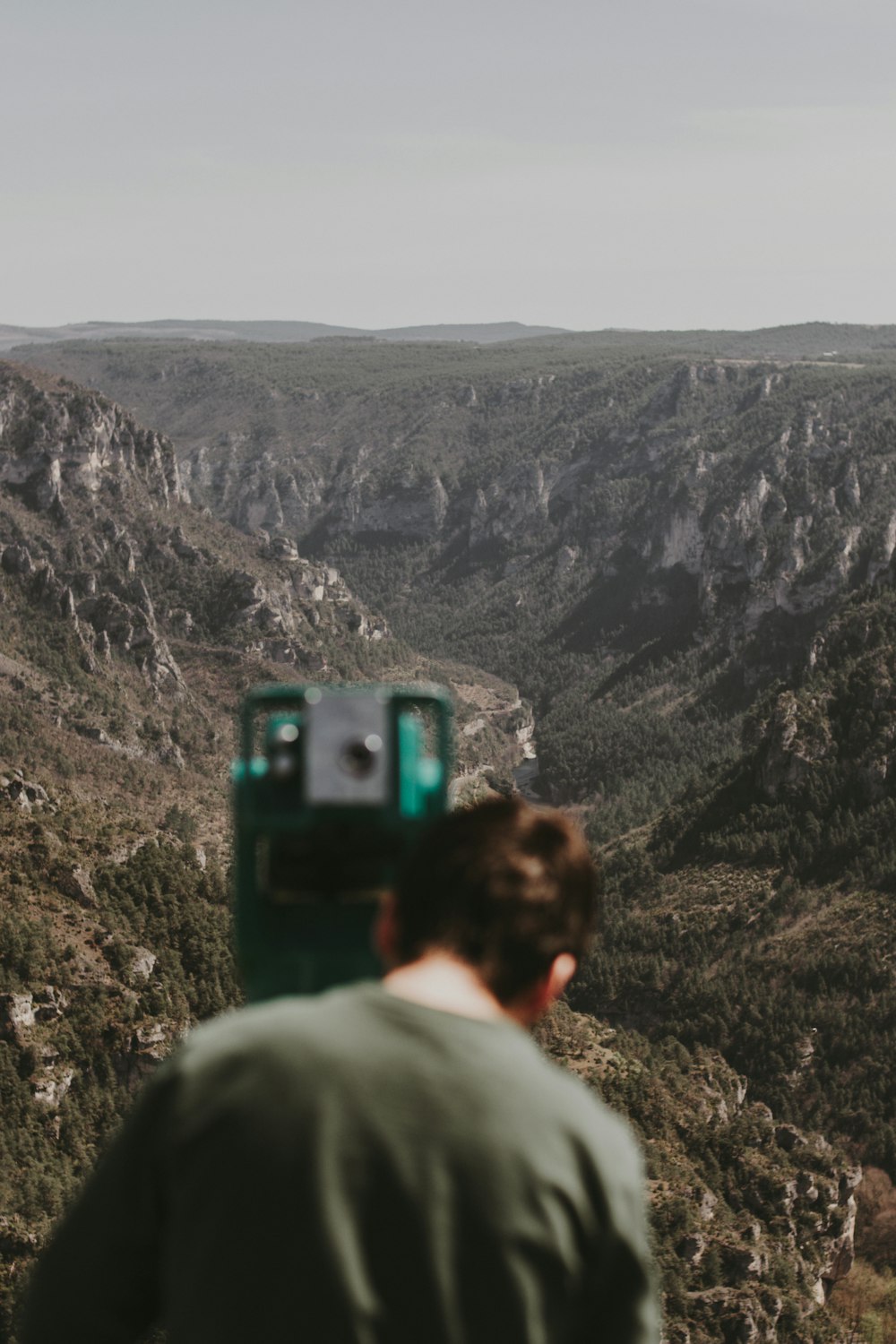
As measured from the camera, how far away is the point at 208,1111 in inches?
257

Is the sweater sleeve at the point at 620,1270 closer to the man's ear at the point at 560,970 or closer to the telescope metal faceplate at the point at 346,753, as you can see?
the man's ear at the point at 560,970

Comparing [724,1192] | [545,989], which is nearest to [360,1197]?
[545,989]

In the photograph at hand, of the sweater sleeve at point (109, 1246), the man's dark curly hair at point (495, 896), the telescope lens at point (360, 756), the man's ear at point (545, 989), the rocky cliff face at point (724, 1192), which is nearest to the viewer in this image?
the sweater sleeve at point (109, 1246)

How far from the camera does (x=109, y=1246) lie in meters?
6.78

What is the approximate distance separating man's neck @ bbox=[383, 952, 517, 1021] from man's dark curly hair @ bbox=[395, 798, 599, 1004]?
4 cm

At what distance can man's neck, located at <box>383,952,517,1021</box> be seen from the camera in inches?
271

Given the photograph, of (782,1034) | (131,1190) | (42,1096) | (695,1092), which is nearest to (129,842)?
(42,1096)

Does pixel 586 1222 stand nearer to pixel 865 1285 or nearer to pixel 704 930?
pixel 865 1285

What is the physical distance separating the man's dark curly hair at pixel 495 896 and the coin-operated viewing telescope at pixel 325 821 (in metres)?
0.90

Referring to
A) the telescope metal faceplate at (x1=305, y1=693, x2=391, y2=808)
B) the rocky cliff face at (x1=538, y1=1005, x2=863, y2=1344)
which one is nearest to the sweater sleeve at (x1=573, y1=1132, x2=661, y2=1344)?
the telescope metal faceplate at (x1=305, y1=693, x2=391, y2=808)

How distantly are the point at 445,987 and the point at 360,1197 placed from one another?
0.97m

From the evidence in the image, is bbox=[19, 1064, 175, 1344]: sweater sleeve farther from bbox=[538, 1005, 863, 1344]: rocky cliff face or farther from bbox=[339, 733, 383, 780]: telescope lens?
bbox=[538, 1005, 863, 1344]: rocky cliff face

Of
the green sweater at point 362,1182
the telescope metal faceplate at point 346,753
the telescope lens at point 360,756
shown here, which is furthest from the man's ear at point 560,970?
the telescope lens at point 360,756

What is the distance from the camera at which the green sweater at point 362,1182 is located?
645cm
